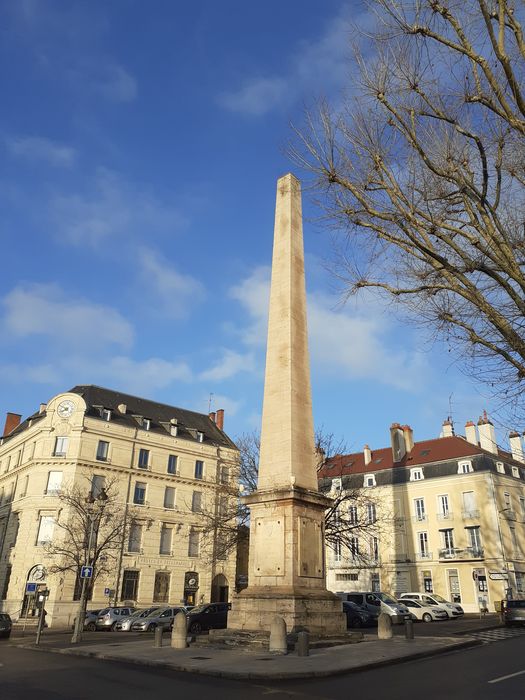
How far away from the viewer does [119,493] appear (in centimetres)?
3825

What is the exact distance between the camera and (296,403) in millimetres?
14930

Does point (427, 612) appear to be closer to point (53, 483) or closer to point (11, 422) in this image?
point (53, 483)

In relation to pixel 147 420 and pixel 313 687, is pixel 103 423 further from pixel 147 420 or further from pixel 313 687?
pixel 313 687

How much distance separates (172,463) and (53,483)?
29.5 ft

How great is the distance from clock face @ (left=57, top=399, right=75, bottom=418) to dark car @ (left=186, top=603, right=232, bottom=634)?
799 inches

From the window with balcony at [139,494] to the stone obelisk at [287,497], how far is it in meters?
26.7

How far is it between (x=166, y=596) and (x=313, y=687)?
33.2m

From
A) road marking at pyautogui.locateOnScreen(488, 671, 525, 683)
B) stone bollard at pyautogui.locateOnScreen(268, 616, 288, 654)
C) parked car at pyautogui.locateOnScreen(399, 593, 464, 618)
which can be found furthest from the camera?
parked car at pyautogui.locateOnScreen(399, 593, 464, 618)

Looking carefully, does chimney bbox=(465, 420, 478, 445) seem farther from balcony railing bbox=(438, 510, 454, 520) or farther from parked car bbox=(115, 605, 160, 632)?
parked car bbox=(115, 605, 160, 632)

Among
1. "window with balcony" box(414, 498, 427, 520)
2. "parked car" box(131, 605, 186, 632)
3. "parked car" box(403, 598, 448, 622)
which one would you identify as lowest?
"parked car" box(131, 605, 186, 632)

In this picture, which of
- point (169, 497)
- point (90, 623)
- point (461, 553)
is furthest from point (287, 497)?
point (169, 497)

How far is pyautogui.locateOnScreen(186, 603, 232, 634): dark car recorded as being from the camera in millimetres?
21242

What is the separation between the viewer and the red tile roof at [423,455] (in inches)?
1604

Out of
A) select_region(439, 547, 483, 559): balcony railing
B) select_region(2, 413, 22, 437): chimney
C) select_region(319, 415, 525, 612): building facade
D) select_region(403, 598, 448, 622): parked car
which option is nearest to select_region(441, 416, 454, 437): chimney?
select_region(319, 415, 525, 612): building facade
